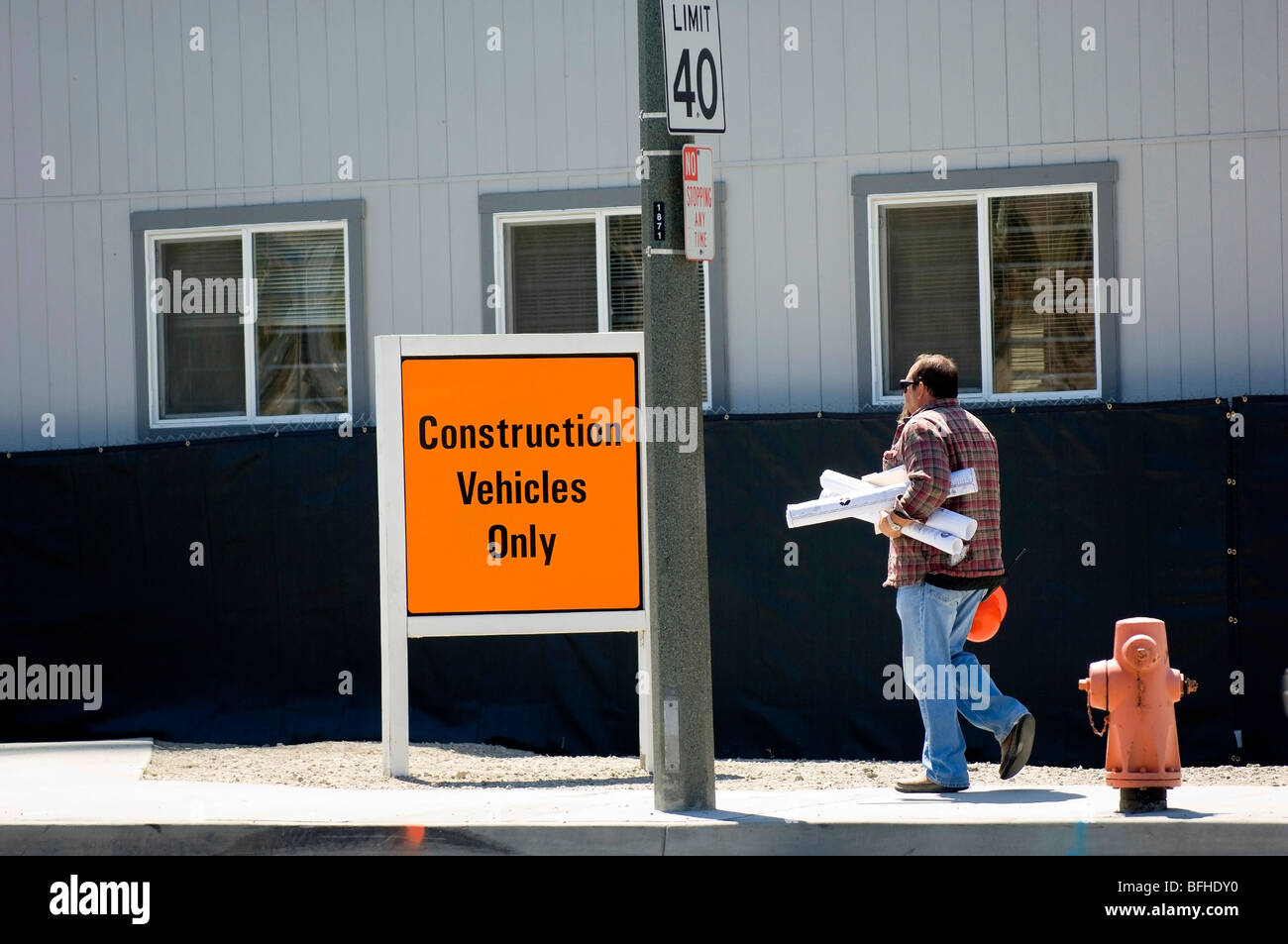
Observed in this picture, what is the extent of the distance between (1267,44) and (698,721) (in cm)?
640

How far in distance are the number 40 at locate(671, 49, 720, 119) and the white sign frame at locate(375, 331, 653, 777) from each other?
6.97 ft

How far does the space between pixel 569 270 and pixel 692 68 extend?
14.4 ft

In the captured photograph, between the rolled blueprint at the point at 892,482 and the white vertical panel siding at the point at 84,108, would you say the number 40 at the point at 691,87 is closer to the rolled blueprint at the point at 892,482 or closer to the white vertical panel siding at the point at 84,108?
the rolled blueprint at the point at 892,482

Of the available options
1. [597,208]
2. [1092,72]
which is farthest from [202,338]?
[1092,72]

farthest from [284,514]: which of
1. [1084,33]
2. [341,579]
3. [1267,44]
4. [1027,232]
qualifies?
[1267,44]

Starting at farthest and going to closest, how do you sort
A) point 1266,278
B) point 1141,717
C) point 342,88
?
point 342,88 → point 1266,278 → point 1141,717

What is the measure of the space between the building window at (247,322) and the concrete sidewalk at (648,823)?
14.0 ft

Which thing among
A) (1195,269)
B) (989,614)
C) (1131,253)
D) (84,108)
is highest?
(84,108)

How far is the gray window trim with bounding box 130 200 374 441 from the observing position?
11.8 metres

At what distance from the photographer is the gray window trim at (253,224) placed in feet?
38.8

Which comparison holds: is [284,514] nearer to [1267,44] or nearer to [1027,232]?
[1027,232]

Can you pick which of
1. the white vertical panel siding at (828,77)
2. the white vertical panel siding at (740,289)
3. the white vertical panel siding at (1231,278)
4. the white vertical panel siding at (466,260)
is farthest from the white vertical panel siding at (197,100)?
the white vertical panel siding at (1231,278)

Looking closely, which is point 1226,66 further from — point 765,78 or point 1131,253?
point 765,78

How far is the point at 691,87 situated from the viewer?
24.4 feet
